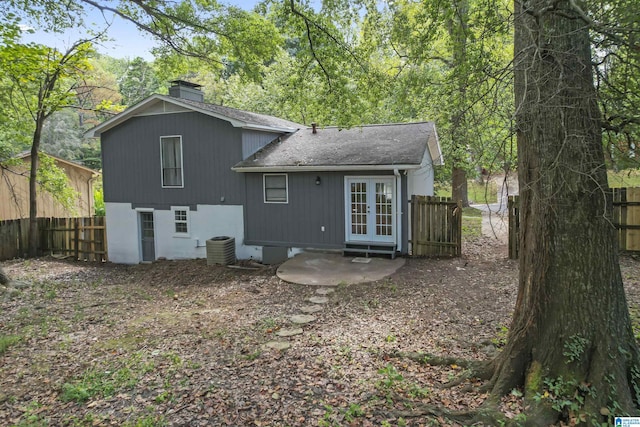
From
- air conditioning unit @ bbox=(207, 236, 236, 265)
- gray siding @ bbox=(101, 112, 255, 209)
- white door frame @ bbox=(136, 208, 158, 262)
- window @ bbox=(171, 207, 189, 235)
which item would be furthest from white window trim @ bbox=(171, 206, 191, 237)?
air conditioning unit @ bbox=(207, 236, 236, 265)

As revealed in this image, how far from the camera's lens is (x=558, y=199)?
3.63m

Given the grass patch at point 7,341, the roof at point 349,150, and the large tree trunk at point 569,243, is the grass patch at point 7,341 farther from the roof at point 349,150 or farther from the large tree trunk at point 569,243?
the roof at point 349,150

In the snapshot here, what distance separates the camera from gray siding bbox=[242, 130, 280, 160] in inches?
501

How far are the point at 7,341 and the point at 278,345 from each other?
153 inches

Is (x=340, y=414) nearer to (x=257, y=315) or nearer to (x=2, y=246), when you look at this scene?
(x=257, y=315)

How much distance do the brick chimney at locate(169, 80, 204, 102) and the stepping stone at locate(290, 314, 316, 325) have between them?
10074 mm

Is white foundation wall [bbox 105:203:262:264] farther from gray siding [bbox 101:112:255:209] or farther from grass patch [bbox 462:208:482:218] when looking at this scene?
grass patch [bbox 462:208:482:218]

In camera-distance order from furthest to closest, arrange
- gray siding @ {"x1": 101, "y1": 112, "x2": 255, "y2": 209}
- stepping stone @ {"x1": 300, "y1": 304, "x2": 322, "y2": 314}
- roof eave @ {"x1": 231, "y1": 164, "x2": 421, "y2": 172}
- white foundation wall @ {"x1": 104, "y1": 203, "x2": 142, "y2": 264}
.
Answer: white foundation wall @ {"x1": 104, "y1": 203, "x2": 142, "y2": 264}, gray siding @ {"x1": 101, "y1": 112, "x2": 255, "y2": 209}, roof eave @ {"x1": 231, "y1": 164, "x2": 421, "y2": 172}, stepping stone @ {"x1": 300, "y1": 304, "x2": 322, "y2": 314}

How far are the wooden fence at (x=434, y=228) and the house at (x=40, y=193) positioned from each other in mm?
14530

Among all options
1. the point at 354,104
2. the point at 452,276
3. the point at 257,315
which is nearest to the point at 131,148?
the point at 354,104

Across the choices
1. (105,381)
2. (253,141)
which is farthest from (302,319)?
(253,141)

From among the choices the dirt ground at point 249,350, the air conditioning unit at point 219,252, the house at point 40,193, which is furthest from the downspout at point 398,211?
the house at point 40,193

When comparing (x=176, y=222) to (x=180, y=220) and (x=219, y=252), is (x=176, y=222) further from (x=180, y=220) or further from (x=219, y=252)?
(x=219, y=252)

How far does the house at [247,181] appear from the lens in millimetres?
11125
